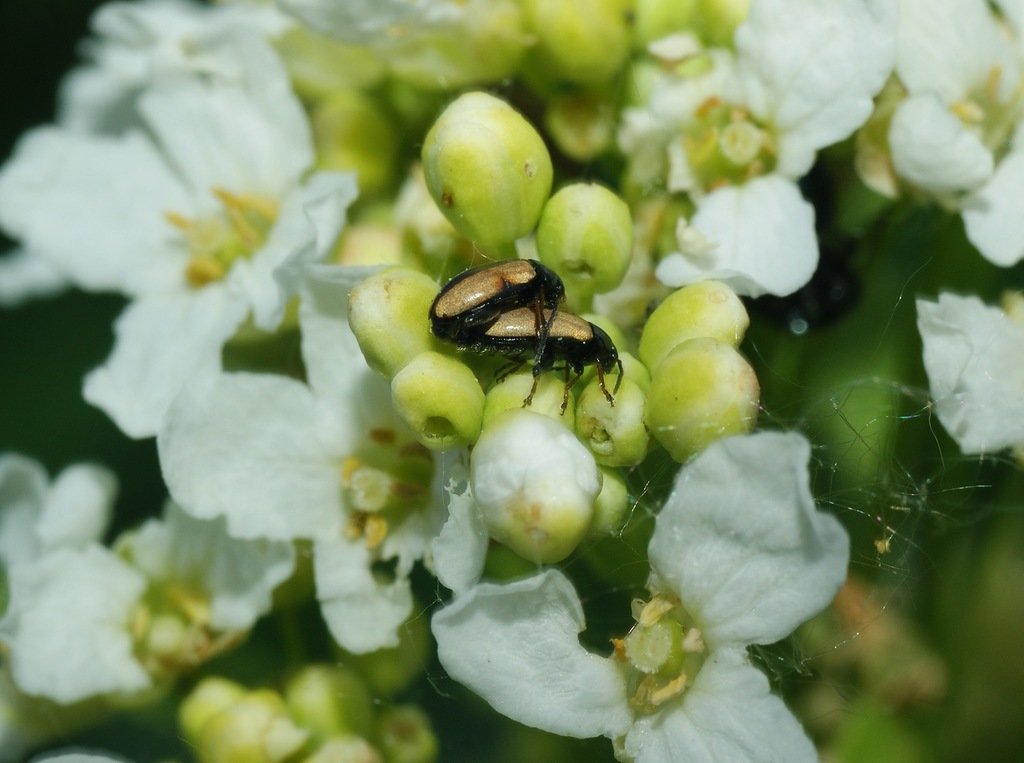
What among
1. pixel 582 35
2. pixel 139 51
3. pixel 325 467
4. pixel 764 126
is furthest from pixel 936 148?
pixel 139 51

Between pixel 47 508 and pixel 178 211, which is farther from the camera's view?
pixel 178 211

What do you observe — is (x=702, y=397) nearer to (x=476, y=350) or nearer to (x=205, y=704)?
(x=476, y=350)

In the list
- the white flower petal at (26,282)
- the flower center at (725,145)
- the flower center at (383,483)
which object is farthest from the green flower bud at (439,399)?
the white flower petal at (26,282)

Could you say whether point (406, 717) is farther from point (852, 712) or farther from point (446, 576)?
point (852, 712)

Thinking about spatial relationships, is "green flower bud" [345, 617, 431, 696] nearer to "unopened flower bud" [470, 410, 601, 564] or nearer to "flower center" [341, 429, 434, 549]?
"flower center" [341, 429, 434, 549]

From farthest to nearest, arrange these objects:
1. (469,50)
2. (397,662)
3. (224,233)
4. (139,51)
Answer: (139,51) → (224,233) → (469,50) → (397,662)

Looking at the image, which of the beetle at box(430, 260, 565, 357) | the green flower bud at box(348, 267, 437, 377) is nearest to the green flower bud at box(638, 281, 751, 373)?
the beetle at box(430, 260, 565, 357)
